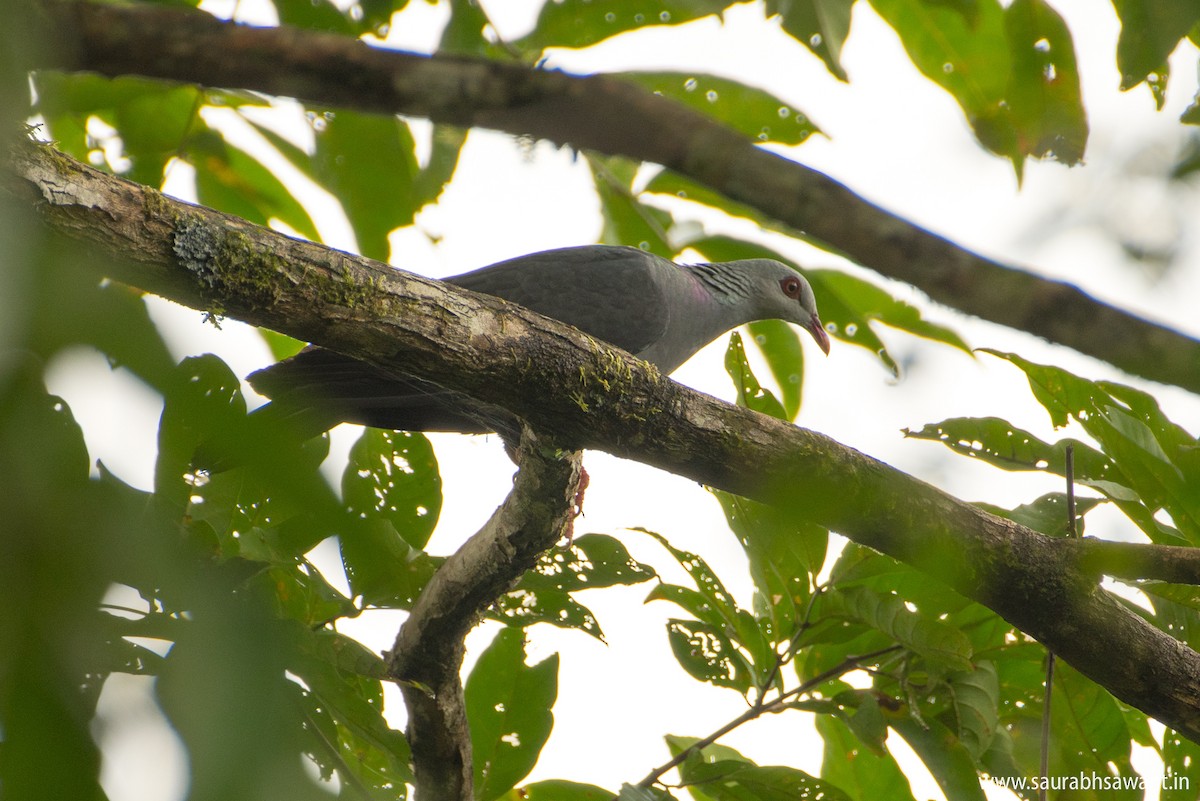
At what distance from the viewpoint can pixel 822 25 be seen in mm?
1756

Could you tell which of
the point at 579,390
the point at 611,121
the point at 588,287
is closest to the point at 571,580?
the point at 579,390

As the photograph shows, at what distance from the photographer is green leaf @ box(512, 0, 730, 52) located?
2473mm

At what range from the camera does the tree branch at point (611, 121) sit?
62 centimetres

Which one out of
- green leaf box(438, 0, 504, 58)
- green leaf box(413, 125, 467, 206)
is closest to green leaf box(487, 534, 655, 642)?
green leaf box(413, 125, 467, 206)

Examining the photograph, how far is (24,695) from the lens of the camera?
0.48 m

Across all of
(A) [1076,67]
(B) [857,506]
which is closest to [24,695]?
(A) [1076,67]

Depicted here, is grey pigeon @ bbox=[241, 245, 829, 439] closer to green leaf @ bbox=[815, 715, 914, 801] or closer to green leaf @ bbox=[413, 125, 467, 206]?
green leaf @ bbox=[413, 125, 467, 206]

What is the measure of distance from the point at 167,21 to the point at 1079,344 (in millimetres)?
796

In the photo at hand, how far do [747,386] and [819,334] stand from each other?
2343 mm

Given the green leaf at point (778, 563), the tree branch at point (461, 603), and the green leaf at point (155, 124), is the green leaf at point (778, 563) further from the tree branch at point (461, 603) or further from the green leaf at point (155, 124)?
the green leaf at point (155, 124)

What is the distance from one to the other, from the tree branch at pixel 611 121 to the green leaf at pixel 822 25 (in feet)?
3.47

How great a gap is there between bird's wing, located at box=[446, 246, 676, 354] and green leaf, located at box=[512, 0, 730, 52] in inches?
65.9

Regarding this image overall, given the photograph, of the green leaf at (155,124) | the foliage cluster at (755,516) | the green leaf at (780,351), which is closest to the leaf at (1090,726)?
the foliage cluster at (755,516)

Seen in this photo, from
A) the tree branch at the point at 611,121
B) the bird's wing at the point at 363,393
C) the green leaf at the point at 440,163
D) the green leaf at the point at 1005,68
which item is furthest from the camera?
the bird's wing at the point at 363,393
